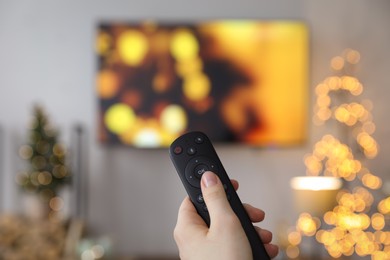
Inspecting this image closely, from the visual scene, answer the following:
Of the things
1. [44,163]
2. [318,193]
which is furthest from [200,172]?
[44,163]

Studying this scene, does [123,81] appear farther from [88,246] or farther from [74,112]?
[88,246]

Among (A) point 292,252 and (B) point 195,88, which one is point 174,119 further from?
(A) point 292,252

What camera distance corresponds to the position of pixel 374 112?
3.65 m

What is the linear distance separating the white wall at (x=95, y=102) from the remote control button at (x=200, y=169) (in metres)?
2.98

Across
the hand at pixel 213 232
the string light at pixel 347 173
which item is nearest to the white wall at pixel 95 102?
the string light at pixel 347 173

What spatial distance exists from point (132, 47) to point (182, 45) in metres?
0.27

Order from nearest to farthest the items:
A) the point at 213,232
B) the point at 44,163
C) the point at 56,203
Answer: the point at 213,232 → the point at 44,163 → the point at 56,203

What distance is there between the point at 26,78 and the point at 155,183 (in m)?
0.93

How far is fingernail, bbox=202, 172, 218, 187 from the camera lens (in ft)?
1.89


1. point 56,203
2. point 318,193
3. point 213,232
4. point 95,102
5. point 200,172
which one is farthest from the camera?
point 95,102

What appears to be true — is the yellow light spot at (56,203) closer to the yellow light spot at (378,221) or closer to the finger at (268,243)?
the yellow light spot at (378,221)

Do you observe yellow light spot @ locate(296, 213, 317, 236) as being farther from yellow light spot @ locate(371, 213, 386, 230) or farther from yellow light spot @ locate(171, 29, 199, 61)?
yellow light spot @ locate(171, 29, 199, 61)

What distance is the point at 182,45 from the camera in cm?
356

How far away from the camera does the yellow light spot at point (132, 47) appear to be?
3.54 m
